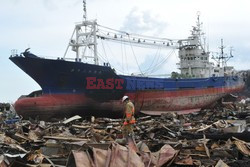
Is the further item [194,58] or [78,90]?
Answer: [194,58]

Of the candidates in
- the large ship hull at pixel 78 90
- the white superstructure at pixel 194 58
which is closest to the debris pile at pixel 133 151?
the large ship hull at pixel 78 90

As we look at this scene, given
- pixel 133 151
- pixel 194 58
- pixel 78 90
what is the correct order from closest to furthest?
pixel 133 151 → pixel 78 90 → pixel 194 58

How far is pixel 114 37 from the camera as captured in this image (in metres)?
29.0

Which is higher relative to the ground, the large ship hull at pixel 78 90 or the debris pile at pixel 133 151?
the large ship hull at pixel 78 90

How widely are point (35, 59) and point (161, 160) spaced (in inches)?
645

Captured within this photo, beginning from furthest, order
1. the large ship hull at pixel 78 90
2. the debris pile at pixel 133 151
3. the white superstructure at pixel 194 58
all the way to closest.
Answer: the white superstructure at pixel 194 58
the large ship hull at pixel 78 90
the debris pile at pixel 133 151

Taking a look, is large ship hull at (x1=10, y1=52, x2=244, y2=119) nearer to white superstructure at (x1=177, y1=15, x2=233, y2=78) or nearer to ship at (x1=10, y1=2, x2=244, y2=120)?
ship at (x1=10, y1=2, x2=244, y2=120)

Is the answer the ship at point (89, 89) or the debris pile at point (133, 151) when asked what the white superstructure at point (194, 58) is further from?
the debris pile at point (133, 151)

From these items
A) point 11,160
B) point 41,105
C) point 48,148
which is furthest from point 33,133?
point 41,105

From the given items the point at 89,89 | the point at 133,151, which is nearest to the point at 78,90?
the point at 89,89

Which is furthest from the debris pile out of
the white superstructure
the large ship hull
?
the white superstructure

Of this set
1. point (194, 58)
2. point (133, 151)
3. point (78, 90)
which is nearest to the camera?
point (133, 151)

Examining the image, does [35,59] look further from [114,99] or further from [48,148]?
[48,148]

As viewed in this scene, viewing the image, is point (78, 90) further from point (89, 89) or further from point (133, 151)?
point (133, 151)
